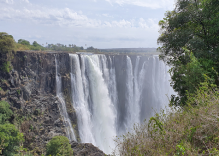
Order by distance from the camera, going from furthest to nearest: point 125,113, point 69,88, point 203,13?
point 125,113, point 69,88, point 203,13

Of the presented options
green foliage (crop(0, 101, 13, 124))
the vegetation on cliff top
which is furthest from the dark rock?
the vegetation on cliff top

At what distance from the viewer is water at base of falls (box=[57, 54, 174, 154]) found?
18281mm

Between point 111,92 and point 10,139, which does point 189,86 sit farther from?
point 111,92

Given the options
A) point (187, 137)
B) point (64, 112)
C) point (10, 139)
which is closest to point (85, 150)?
point (10, 139)

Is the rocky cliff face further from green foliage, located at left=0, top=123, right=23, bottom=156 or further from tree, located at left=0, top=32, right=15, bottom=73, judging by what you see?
green foliage, located at left=0, top=123, right=23, bottom=156

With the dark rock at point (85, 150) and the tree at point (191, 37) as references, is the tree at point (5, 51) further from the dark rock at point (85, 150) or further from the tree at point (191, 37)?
the tree at point (191, 37)

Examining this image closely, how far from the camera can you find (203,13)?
20.5ft

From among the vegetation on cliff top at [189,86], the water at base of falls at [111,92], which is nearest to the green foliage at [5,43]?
the water at base of falls at [111,92]

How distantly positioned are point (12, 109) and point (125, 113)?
15.6 metres

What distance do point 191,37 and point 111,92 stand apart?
17.4 m

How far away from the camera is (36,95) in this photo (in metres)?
15.9

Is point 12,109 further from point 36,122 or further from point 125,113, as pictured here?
point 125,113

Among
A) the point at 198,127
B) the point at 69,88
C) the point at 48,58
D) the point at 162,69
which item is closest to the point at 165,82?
the point at 162,69

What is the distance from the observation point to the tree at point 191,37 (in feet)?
19.1
